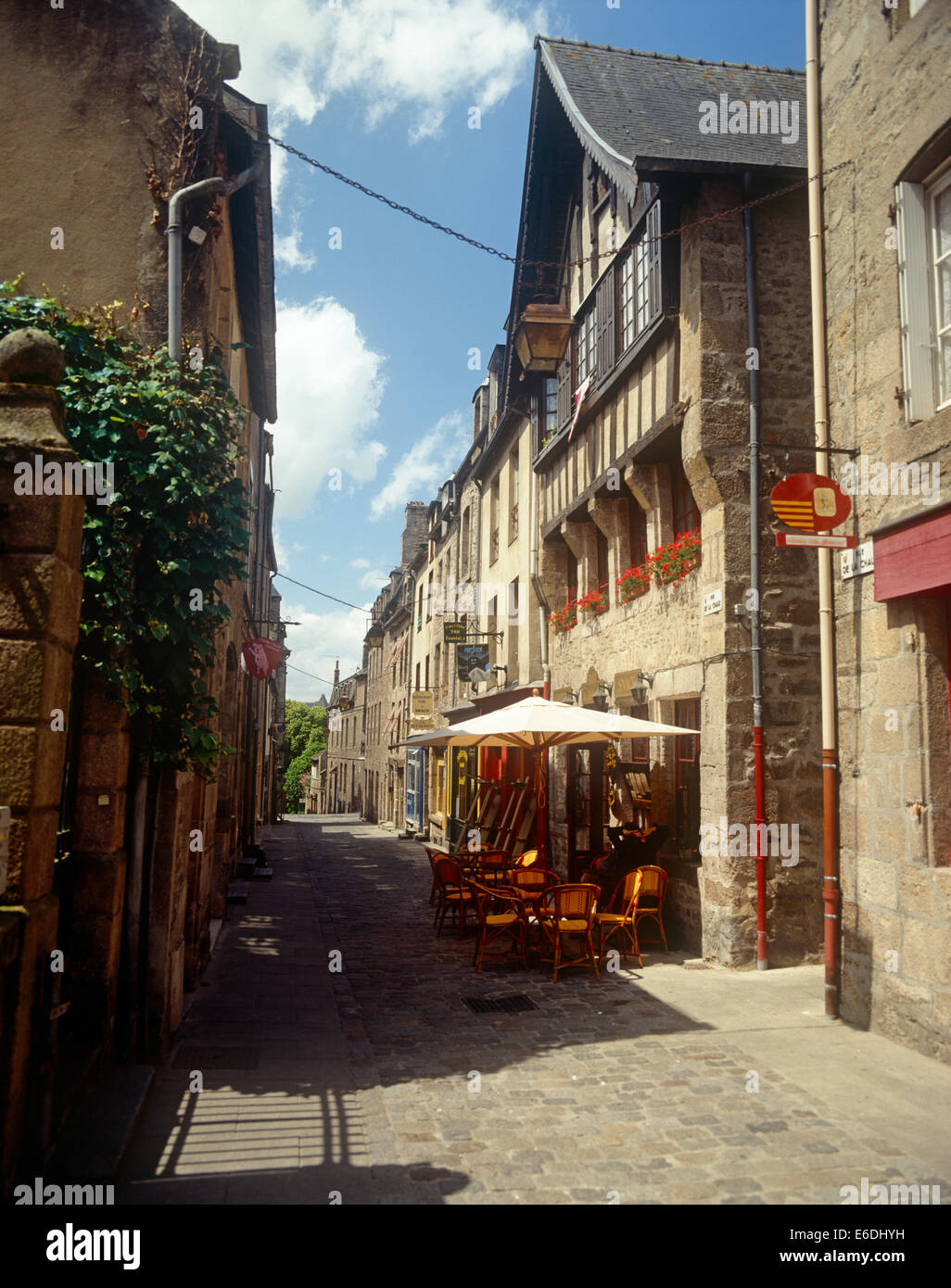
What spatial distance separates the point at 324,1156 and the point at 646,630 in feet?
24.2

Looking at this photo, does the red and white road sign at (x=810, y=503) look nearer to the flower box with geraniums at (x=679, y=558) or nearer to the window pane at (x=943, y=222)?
the window pane at (x=943, y=222)

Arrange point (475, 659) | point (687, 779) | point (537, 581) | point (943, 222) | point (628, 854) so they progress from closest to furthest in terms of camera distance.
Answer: point (943, 222)
point (628, 854)
point (687, 779)
point (537, 581)
point (475, 659)

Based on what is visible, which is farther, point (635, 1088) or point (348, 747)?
point (348, 747)

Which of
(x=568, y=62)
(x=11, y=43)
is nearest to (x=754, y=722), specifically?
(x=11, y=43)

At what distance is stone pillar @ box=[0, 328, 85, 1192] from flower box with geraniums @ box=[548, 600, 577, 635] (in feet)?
33.8

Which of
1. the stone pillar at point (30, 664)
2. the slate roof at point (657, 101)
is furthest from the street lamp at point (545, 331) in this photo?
the stone pillar at point (30, 664)

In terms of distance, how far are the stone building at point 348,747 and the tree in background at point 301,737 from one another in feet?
7.73

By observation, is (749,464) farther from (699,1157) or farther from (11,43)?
(11,43)

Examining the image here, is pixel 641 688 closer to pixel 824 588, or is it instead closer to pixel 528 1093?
pixel 824 588

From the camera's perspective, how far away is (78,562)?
165 inches

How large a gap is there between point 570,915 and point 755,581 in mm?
3432

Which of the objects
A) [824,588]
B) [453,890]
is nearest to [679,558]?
[824,588]

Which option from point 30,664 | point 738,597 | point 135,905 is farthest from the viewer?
point 738,597

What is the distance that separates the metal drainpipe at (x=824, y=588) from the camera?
257 inches
